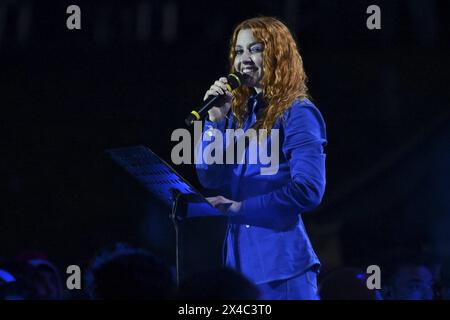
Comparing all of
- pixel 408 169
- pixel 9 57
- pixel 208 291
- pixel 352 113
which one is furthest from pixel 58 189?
pixel 208 291

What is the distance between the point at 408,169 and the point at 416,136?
0.21 metres

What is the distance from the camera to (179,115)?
14.4 feet

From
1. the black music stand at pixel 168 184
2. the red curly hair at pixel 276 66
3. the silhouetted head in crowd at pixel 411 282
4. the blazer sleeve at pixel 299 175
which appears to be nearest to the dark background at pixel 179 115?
the silhouetted head in crowd at pixel 411 282

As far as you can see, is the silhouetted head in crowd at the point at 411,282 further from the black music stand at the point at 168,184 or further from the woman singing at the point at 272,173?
the black music stand at the point at 168,184

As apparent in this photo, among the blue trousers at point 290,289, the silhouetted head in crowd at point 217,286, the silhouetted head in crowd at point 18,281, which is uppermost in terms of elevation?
the silhouetted head in crowd at point 217,286

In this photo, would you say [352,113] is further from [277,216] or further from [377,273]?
[277,216]

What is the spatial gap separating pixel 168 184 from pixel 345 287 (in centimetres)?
74

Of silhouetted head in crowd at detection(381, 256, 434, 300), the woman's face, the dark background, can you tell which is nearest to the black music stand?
the woman's face

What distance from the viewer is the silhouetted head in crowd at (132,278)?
1.71 m

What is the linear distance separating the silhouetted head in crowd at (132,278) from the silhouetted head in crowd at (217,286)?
54mm

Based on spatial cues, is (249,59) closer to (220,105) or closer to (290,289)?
(220,105)

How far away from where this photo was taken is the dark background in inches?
162

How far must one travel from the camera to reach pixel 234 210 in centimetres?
220

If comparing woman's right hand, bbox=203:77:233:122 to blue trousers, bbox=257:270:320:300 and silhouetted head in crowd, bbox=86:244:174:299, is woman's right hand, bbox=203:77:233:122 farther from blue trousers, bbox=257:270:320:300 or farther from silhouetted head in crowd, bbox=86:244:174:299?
silhouetted head in crowd, bbox=86:244:174:299
